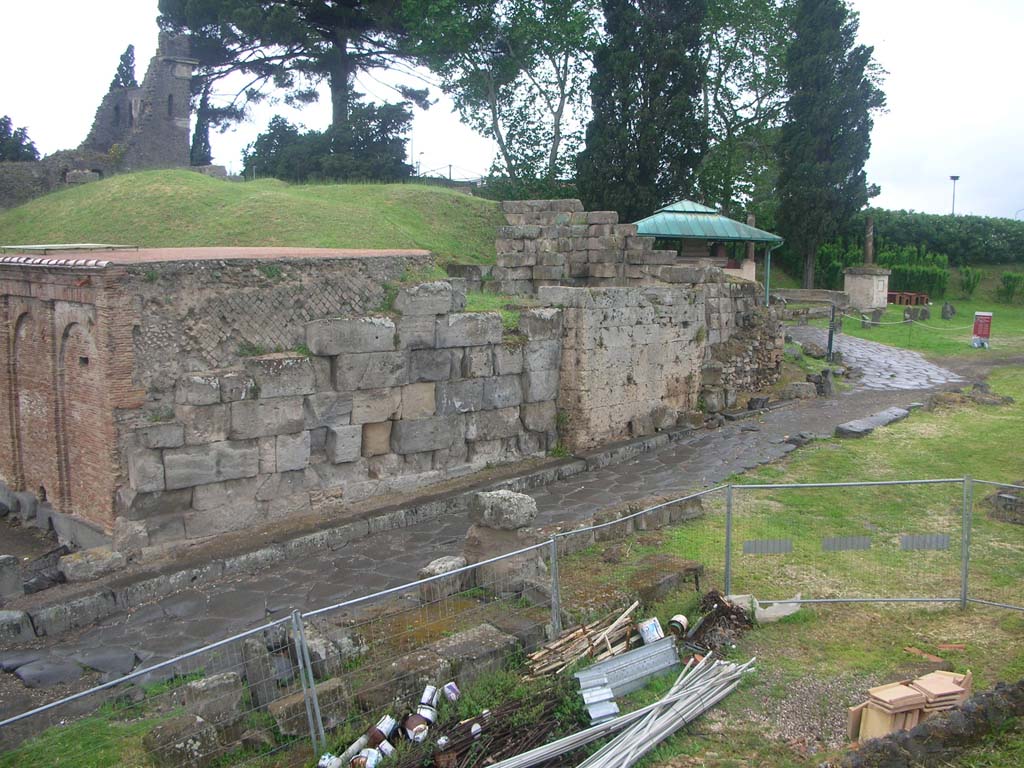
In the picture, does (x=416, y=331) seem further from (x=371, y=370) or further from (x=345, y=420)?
(x=345, y=420)

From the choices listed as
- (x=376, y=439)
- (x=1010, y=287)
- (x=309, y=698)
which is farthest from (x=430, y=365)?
(x=1010, y=287)

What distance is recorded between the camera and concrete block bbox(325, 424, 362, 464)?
11484 millimetres

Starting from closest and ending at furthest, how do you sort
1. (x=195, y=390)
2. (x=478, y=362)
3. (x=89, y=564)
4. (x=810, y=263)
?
(x=89, y=564) → (x=195, y=390) → (x=478, y=362) → (x=810, y=263)

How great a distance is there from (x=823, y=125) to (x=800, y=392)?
19824 millimetres

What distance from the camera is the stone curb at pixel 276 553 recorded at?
28.1 ft

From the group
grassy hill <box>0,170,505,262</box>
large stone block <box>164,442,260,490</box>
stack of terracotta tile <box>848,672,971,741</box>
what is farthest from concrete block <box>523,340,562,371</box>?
stack of terracotta tile <box>848,672,971,741</box>

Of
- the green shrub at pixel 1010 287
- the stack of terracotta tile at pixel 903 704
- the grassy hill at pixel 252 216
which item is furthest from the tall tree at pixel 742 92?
the stack of terracotta tile at pixel 903 704

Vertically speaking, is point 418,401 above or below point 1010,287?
below

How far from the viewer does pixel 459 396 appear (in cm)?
1288

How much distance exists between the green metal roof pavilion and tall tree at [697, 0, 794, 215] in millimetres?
14177

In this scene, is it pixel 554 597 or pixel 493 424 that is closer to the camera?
pixel 554 597

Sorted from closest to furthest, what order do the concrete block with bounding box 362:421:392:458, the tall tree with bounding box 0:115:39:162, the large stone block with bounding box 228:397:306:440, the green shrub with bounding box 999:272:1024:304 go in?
the large stone block with bounding box 228:397:306:440, the concrete block with bounding box 362:421:392:458, the tall tree with bounding box 0:115:39:162, the green shrub with bounding box 999:272:1024:304

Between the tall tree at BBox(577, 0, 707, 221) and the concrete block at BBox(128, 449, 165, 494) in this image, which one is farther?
the tall tree at BBox(577, 0, 707, 221)

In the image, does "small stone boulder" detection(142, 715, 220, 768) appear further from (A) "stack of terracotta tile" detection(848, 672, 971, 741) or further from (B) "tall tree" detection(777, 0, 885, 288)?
(B) "tall tree" detection(777, 0, 885, 288)
